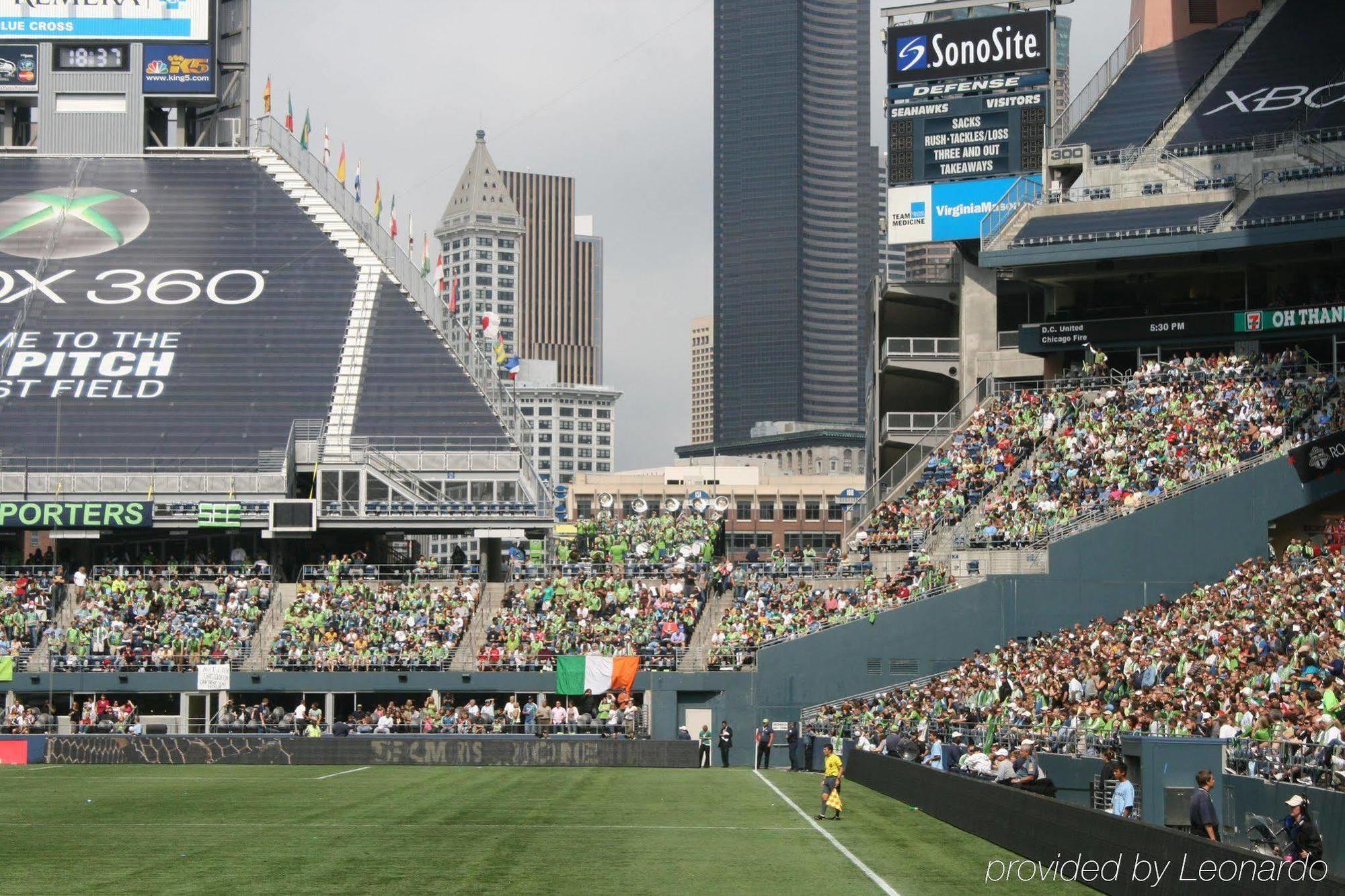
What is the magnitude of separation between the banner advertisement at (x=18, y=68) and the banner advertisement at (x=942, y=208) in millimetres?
34766

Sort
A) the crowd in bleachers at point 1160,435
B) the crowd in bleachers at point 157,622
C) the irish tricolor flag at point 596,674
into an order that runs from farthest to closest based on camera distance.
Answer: the crowd in bleachers at point 157,622, the irish tricolor flag at point 596,674, the crowd in bleachers at point 1160,435

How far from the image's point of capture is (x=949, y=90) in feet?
206

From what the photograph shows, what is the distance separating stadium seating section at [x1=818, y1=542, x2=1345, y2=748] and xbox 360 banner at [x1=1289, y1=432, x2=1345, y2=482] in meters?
4.51

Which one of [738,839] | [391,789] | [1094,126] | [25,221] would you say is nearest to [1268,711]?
[738,839]

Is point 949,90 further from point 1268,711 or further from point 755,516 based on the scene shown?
point 755,516

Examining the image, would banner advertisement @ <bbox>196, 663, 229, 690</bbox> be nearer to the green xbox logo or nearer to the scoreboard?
the green xbox logo

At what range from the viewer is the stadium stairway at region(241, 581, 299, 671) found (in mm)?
50469

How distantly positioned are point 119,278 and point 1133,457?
37.2 metres

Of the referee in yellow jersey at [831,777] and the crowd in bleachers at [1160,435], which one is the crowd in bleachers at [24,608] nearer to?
the crowd in bleachers at [1160,435]

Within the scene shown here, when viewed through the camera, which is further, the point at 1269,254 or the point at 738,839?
the point at 1269,254

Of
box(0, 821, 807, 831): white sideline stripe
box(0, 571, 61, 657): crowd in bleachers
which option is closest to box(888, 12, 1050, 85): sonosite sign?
box(0, 571, 61, 657): crowd in bleachers

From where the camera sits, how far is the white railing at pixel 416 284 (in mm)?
62969

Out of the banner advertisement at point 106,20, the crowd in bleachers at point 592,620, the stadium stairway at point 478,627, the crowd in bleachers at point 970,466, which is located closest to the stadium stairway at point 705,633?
the crowd in bleachers at point 592,620

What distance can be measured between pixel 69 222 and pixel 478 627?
26221mm
